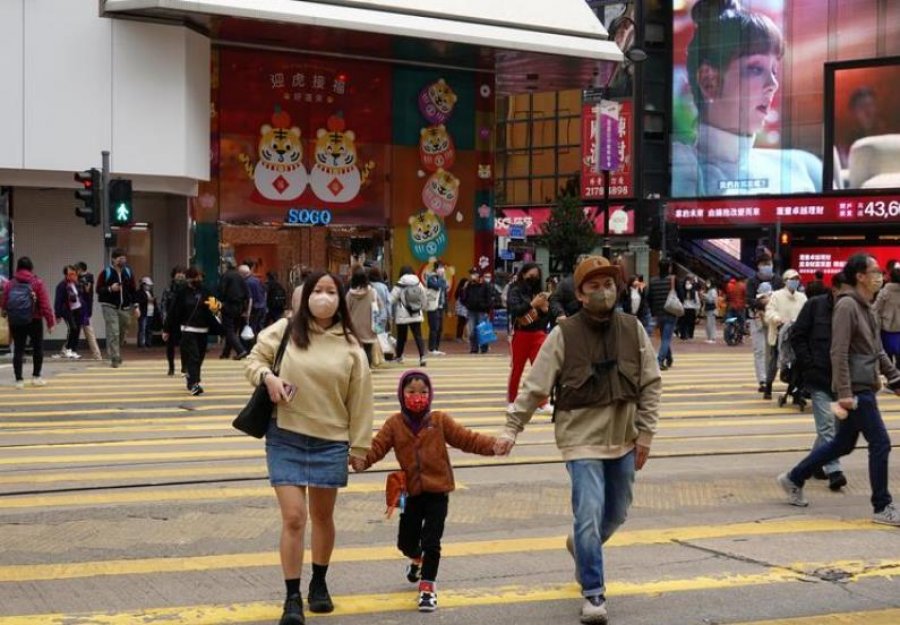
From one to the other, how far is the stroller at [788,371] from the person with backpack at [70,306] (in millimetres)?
12678

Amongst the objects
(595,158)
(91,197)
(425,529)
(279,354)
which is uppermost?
(595,158)

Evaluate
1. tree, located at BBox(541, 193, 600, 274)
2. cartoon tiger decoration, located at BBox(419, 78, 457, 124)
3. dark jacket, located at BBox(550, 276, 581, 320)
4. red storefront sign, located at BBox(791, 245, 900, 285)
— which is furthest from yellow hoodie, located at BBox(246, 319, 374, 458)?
red storefront sign, located at BBox(791, 245, 900, 285)

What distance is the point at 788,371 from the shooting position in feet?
52.2

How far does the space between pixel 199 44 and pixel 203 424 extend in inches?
547

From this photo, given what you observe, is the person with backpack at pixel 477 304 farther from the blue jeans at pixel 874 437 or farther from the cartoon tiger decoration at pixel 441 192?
Result: the blue jeans at pixel 874 437

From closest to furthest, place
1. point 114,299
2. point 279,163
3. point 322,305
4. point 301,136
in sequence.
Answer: point 322,305
point 114,299
point 279,163
point 301,136

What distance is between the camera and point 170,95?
2539cm

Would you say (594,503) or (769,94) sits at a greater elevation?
(769,94)

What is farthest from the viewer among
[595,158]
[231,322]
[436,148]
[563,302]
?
[595,158]

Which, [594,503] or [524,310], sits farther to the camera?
[524,310]

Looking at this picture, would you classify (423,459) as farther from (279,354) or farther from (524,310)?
(524,310)

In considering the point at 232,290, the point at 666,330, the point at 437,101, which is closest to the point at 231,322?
the point at 232,290

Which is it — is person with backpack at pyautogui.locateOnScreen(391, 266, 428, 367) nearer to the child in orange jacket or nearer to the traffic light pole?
the traffic light pole

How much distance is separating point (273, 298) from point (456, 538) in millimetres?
18340
